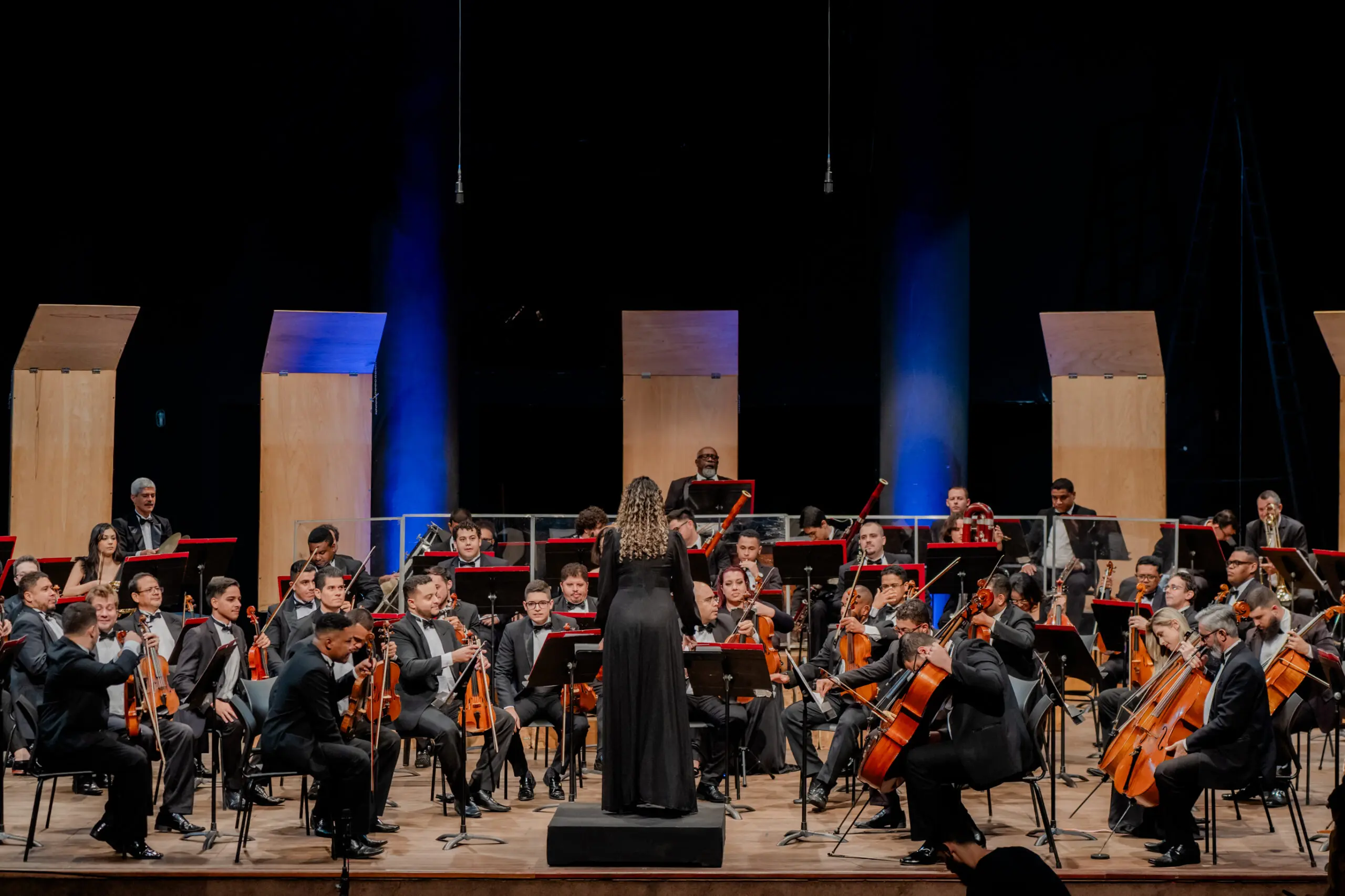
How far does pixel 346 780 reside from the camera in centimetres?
637

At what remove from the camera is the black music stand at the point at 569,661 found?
6.97m

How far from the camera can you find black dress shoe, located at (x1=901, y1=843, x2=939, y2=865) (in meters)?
6.22

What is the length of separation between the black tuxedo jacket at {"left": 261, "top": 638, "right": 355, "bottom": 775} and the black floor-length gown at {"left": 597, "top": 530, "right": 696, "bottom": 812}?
1.28m

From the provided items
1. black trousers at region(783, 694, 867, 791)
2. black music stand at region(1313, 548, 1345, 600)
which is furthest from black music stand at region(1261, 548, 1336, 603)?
black trousers at region(783, 694, 867, 791)

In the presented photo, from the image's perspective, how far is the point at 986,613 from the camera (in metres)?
7.53

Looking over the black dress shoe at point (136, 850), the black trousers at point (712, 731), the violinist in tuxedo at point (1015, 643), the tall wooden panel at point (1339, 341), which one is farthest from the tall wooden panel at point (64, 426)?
the tall wooden panel at point (1339, 341)

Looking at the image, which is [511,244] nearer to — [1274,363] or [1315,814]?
[1274,363]

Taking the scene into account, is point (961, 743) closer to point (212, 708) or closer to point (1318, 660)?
point (1318, 660)

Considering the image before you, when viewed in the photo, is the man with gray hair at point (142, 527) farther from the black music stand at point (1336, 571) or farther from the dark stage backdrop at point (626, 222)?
the black music stand at point (1336, 571)

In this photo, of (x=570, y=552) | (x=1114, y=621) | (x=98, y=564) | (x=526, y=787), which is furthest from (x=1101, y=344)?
(x=98, y=564)

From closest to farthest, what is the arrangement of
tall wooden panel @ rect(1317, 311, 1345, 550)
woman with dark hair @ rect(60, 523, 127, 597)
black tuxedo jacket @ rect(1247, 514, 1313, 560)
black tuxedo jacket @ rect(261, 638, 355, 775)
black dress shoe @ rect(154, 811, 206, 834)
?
black tuxedo jacket @ rect(261, 638, 355, 775) → black dress shoe @ rect(154, 811, 206, 834) → woman with dark hair @ rect(60, 523, 127, 597) → black tuxedo jacket @ rect(1247, 514, 1313, 560) → tall wooden panel @ rect(1317, 311, 1345, 550)

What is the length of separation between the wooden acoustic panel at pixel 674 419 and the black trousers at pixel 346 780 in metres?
5.23

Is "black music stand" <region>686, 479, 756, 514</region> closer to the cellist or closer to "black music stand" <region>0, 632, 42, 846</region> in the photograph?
the cellist

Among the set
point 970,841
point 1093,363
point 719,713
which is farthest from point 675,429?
point 970,841
